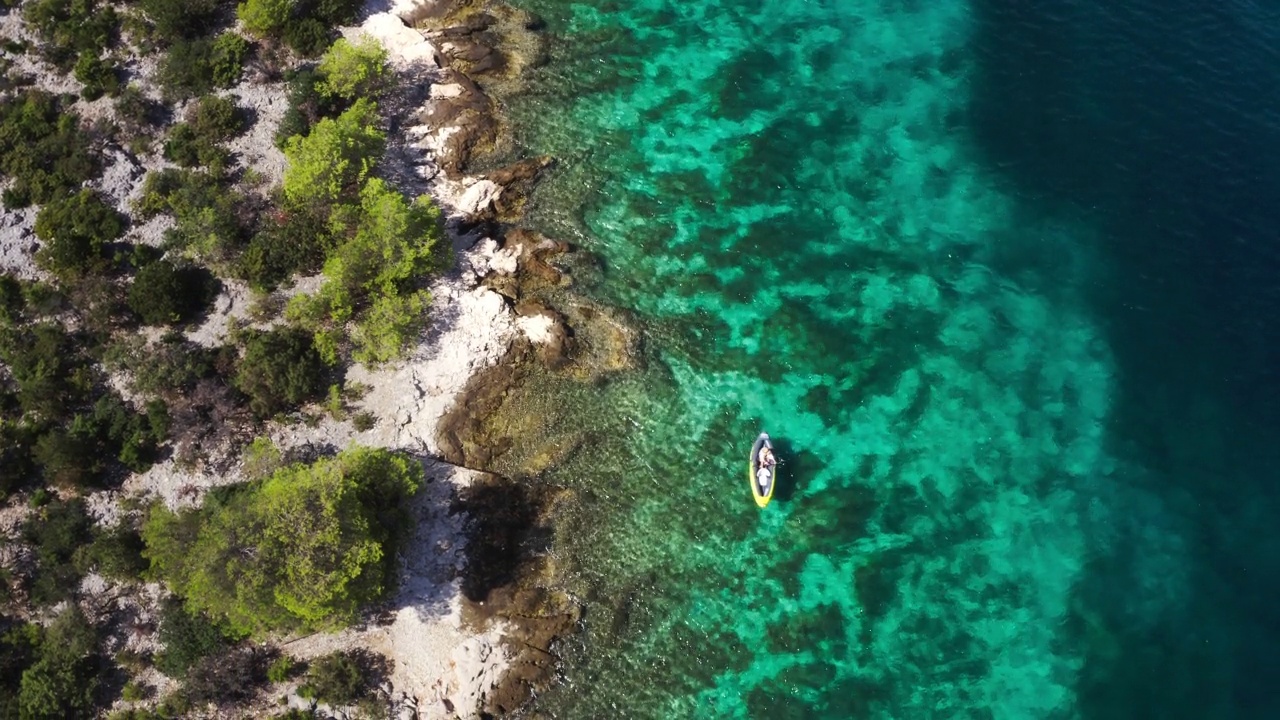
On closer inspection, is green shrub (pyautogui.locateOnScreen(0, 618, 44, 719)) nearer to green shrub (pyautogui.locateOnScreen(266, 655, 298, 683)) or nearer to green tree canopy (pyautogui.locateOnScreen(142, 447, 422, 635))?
green tree canopy (pyautogui.locateOnScreen(142, 447, 422, 635))

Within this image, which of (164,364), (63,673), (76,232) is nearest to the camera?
(63,673)

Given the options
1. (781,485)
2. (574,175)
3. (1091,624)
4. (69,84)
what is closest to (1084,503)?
(1091,624)

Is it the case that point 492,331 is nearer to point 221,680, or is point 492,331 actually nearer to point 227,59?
point 221,680

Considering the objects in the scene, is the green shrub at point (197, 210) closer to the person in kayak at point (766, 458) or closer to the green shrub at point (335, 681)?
the green shrub at point (335, 681)

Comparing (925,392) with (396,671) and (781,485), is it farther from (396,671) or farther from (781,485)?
(396,671)

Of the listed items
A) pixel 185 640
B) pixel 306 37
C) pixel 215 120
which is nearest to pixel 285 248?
pixel 215 120

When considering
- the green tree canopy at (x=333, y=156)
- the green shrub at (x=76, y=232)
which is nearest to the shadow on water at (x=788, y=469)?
the green tree canopy at (x=333, y=156)
